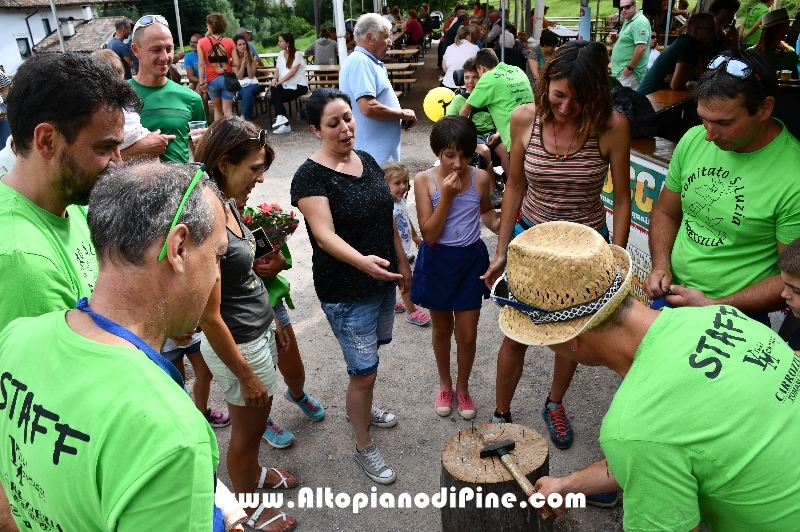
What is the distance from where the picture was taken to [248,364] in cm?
282

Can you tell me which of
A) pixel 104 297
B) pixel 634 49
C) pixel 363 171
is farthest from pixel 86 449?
pixel 634 49

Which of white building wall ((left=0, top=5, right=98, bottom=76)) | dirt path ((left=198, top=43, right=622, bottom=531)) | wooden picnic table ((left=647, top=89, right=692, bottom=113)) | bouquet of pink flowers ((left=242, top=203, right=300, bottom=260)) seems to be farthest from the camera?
white building wall ((left=0, top=5, right=98, bottom=76))

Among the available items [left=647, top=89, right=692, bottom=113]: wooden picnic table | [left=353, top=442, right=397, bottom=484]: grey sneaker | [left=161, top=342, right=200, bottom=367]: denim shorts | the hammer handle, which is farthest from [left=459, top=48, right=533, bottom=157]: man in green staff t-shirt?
the hammer handle

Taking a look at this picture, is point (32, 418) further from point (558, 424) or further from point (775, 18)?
point (775, 18)

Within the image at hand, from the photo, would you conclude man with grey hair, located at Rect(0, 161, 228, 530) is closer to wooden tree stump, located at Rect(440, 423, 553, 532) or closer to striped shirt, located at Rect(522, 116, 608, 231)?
wooden tree stump, located at Rect(440, 423, 553, 532)

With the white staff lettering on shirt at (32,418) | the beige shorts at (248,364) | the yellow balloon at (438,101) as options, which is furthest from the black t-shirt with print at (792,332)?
the yellow balloon at (438,101)

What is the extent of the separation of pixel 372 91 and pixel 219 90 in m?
7.03

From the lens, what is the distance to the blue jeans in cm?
1212

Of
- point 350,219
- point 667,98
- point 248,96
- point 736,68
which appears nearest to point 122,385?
point 350,219

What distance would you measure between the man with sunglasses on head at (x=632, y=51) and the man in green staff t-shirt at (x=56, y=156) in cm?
752

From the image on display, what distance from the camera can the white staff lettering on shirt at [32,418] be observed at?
1.25 metres

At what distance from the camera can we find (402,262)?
360 cm

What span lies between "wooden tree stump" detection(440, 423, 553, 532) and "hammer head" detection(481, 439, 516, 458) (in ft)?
0.07

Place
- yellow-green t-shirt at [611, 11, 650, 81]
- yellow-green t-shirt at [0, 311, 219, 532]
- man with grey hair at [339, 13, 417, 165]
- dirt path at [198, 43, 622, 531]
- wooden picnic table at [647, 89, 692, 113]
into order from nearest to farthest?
yellow-green t-shirt at [0, 311, 219, 532]
dirt path at [198, 43, 622, 531]
man with grey hair at [339, 13, 417, 165]
wooden picnic table at [647, 89, 692, 113]
yellow-green t-shirt at [611, 11, 650, 81]
